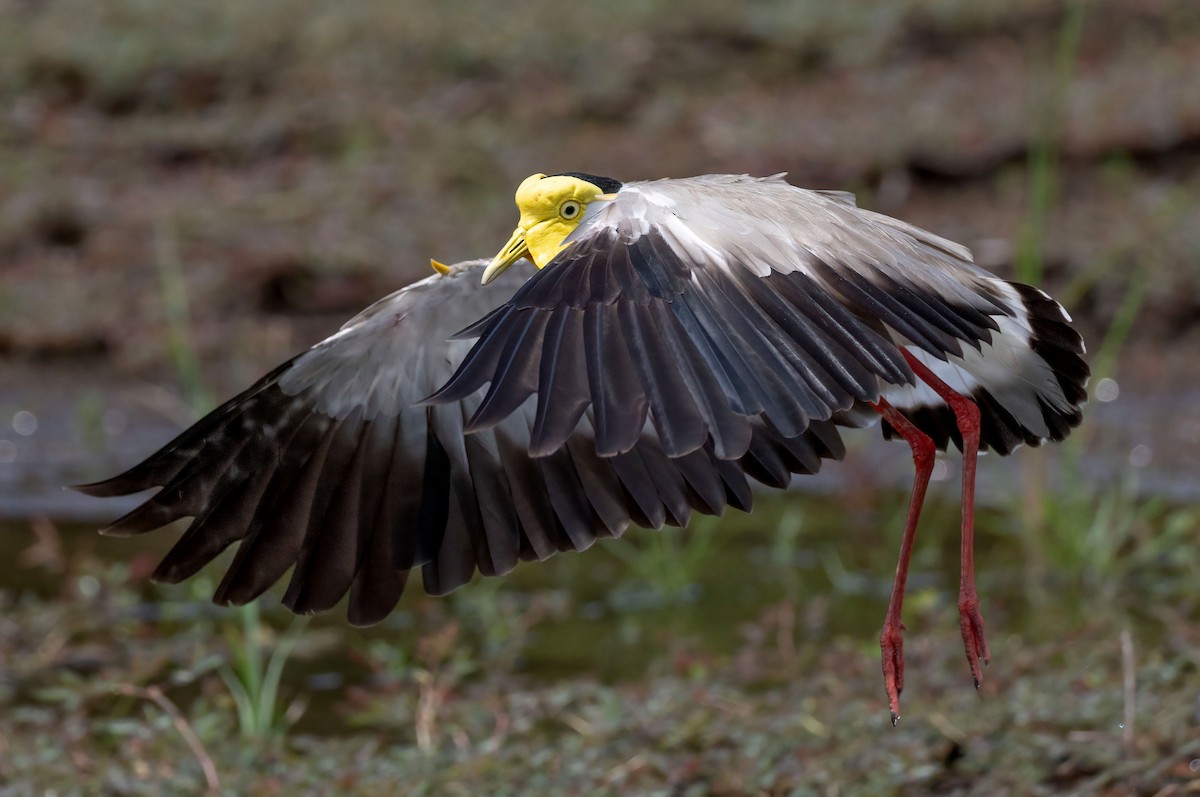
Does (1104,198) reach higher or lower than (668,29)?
lower

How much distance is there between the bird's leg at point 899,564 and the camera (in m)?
3.64

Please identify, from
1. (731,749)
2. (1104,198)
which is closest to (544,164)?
(1104,198)

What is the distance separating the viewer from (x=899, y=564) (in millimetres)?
3893

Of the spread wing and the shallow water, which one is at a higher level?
the spread wing

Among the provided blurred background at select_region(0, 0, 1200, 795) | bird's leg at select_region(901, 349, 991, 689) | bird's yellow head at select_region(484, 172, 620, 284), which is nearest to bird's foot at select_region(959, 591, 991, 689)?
bird's leg at select_region(901, 349, 991, 689)

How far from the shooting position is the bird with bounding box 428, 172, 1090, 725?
9.39 ft

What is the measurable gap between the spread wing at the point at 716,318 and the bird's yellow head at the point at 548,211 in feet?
0.37

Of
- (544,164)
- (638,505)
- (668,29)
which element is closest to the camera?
(638,505)

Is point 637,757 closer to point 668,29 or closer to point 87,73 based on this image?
point 668,29

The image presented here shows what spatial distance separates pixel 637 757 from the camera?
4285 mm

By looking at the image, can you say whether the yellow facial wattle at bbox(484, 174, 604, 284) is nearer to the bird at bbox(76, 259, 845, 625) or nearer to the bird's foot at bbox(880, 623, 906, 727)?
the bird at bbox(76, 259, 845, 625)

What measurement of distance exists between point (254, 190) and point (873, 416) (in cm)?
631

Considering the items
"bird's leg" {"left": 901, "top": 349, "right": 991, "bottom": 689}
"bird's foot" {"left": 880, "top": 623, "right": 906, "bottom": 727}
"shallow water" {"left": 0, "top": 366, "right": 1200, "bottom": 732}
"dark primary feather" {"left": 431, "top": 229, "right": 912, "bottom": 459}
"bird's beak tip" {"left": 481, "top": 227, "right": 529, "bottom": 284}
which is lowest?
"shallow water" {"left": 0, "top": 366, "right": 1200, "bottom": 732}

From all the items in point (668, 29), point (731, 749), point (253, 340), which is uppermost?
point (668, 29)
